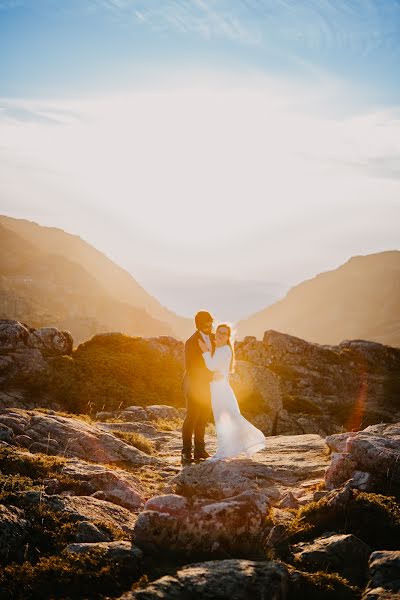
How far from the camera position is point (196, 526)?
8109 mm

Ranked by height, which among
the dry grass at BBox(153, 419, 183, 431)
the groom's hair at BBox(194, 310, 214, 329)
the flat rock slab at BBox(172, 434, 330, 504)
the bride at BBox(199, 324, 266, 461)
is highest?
the groom's hair at BBox(194, 310, 214, 329)

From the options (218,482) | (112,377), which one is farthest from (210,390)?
(112,377)

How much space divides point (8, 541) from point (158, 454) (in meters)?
9.25

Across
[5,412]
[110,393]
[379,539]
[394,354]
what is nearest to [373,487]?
[379,539]

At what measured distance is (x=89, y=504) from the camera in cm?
937

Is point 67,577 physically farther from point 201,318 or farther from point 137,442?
point 137,442

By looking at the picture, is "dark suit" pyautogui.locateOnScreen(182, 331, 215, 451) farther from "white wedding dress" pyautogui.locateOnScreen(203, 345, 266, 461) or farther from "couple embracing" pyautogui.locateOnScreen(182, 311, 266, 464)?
"white wedding dress" pyautogui.locateOnScreen(203, 345, 266, 461)

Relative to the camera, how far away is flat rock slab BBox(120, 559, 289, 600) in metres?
6.16

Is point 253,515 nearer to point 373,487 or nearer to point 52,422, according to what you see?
point 373,487

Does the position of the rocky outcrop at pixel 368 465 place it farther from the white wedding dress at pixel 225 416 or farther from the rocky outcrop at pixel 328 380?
the rocky outcrop at pixel 328 380

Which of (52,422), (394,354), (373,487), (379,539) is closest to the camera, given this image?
(379,539)

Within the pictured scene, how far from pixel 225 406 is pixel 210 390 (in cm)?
69

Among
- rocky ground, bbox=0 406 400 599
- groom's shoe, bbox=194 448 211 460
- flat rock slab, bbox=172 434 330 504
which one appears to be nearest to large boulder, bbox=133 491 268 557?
rocky ground, bbox=0 406 400 599

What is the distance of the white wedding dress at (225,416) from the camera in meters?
13.1
